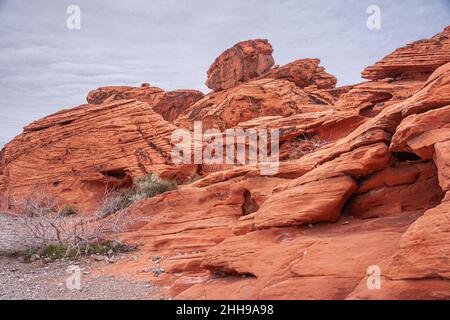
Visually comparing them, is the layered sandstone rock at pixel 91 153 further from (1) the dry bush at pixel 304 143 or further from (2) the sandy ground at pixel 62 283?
(2) the sandy ground at pixel 62 283

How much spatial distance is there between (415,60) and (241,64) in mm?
17994

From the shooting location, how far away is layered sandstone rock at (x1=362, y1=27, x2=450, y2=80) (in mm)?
17594

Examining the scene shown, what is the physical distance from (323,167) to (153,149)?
41.0 feet

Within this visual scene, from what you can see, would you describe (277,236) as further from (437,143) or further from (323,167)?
(437,143)

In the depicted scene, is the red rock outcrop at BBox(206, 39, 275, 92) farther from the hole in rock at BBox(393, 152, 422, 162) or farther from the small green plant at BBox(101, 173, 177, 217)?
the hole in rock at BBox(393, 152, 422, 162)

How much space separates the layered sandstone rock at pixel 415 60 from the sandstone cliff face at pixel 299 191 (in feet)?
0.22

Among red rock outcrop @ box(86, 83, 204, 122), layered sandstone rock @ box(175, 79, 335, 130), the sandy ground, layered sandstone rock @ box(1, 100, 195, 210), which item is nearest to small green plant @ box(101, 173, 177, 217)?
layered sandstone rock @ box(1, 100, 195, 210)

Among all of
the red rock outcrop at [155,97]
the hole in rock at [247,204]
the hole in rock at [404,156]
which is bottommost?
the hole in rock at [247,204]

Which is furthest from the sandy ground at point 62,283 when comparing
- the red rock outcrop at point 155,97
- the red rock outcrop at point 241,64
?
the red rock outcrop at point 155,97

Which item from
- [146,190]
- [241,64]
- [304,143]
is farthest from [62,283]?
[241,64]

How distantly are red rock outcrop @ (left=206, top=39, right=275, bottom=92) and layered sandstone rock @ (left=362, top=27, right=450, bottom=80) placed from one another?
52.1 feet

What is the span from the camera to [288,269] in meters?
5.57

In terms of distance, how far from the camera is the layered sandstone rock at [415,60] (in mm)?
17594
